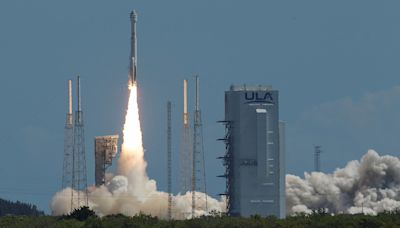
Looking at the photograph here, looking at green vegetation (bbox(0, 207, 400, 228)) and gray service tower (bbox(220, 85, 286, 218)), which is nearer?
green vegetation (bbox(0, 207, 400, 228))

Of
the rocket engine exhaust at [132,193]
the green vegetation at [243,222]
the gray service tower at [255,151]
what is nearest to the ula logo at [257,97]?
the gray service tower at [255,151]

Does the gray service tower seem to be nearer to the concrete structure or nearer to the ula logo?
the ula logo

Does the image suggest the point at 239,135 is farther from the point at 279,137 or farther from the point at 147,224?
the point at 147,224

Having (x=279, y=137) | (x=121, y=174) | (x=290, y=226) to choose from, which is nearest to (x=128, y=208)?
(x=121, y=174)

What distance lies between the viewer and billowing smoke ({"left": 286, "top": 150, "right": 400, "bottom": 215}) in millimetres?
178500

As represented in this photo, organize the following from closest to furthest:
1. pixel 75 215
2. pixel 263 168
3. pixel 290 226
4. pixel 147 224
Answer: pixel 290 226 → pixel 147 224 → pixel 75 215 → pixel 263 168

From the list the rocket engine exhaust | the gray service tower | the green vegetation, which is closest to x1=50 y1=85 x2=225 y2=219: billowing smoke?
the rocket engine exhaust

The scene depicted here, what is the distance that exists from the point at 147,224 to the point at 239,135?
3324 cm

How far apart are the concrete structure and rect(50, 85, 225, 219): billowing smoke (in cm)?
134

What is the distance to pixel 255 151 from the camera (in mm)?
167500

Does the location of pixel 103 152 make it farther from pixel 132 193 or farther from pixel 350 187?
pixel 350 187

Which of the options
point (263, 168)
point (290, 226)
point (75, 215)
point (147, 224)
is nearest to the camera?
point (290, 226)

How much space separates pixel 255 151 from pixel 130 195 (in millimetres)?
12648

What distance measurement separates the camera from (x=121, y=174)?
559ft
